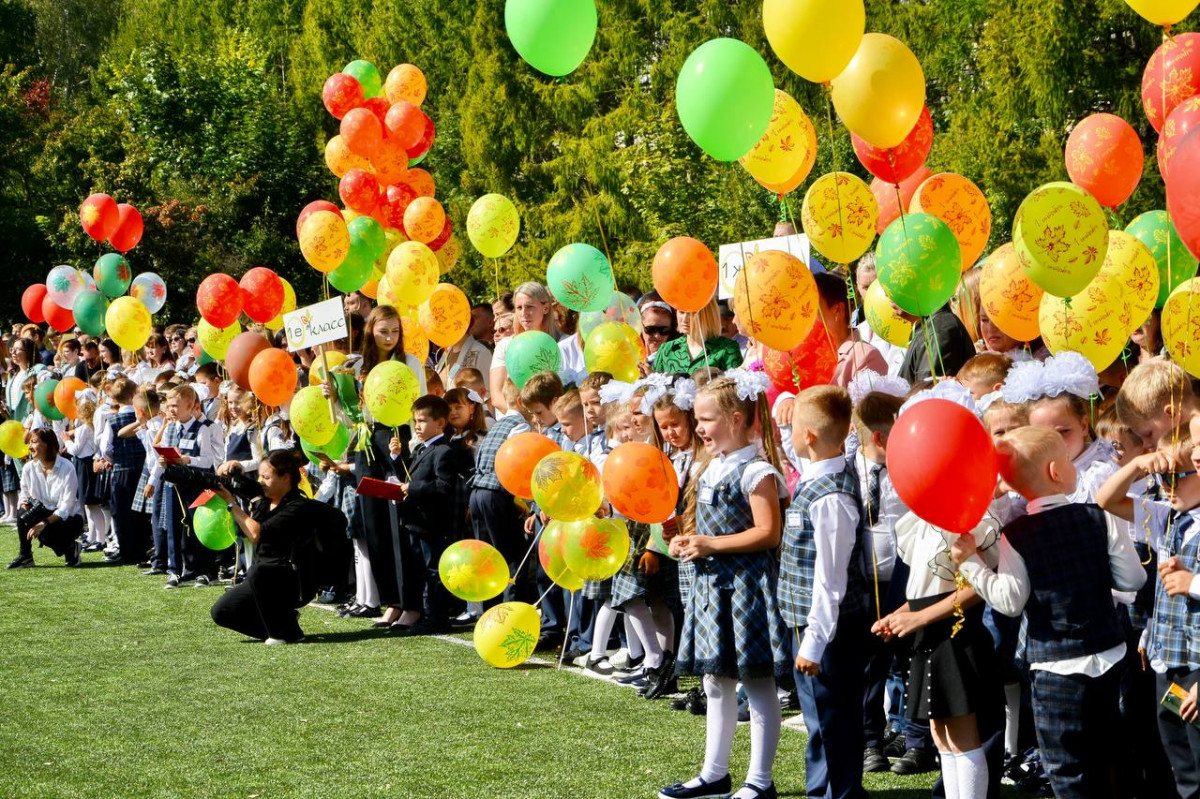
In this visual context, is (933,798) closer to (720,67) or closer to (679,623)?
(679,623)

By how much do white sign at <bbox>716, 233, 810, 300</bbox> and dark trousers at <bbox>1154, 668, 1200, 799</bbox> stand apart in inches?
113

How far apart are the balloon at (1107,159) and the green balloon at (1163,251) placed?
36 centimetres

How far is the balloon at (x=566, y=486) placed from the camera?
239 inches

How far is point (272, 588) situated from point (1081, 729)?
19.2 feet

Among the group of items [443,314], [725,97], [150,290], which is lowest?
[443,314]

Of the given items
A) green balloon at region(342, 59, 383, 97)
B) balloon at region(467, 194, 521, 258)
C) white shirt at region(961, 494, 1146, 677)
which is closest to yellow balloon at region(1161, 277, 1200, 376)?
white shirt at region(961, 494, 1146, 677)

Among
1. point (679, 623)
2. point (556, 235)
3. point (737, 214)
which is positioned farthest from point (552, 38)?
point (556, 235)

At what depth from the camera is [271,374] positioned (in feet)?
31.7

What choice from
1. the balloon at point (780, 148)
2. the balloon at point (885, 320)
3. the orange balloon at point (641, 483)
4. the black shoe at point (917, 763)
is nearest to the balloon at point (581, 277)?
the balloon at point (780, 148)

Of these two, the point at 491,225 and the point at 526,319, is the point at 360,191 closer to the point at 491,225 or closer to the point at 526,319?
the point at 491,225

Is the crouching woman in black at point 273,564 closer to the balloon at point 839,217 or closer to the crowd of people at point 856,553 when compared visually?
the crowd of people at point 856,553

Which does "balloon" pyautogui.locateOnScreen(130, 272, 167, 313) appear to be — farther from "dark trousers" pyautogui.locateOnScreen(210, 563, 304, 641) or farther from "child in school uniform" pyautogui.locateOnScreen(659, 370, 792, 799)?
"child in school uniform" pyautogui.locateOnScreen(659, 370, 792, 799)

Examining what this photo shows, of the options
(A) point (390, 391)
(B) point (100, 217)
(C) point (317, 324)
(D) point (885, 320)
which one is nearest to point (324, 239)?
(C) point (317, 324)

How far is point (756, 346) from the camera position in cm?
714
